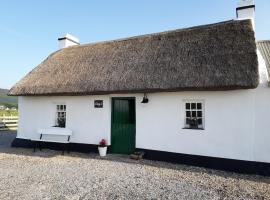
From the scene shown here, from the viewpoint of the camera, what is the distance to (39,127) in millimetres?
11703

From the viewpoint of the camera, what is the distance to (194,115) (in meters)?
8.72

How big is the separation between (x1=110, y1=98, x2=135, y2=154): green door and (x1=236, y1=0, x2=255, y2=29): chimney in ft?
17.6

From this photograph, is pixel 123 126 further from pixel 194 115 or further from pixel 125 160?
pixel 194 115

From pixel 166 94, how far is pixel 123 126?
89.6 inches

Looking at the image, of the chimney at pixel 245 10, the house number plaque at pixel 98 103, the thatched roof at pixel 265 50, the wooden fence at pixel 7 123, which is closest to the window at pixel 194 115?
the thatched roof at pixel 265 50

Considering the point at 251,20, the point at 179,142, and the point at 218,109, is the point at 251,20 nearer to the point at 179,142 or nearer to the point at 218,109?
the point at 218,109

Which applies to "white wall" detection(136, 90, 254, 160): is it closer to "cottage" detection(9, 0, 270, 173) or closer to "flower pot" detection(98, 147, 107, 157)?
"cottage" detection(9, 0, 270, 173)

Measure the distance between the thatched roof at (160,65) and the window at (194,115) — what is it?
0.89m

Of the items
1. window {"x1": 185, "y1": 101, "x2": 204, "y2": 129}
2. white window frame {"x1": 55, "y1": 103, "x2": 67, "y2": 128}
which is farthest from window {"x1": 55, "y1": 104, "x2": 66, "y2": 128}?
window {"x1": 185, "y1": 101, "x2": 204, "y2": 129}

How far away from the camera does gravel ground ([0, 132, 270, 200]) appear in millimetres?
5754

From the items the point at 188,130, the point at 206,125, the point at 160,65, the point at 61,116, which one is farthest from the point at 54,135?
the point at 206,125

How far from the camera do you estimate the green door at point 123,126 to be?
9.95m

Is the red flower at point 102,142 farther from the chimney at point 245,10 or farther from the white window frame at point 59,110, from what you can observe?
the chimney at point 245,10

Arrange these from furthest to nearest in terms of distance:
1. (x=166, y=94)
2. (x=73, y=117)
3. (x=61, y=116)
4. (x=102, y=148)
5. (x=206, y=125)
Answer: (x=61, y=116), (x=73, y=117), (x=102, y=148), (x=166, y=94), (x=206, y=125)
